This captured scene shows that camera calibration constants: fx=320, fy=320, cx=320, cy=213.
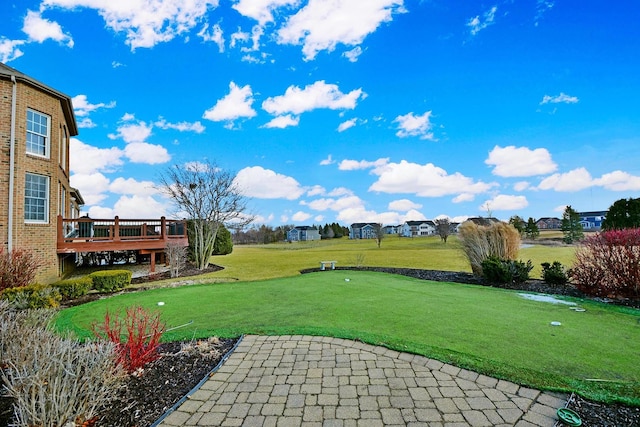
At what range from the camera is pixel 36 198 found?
40.0ft

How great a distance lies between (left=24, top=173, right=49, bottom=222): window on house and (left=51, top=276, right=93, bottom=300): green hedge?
454 centimetres

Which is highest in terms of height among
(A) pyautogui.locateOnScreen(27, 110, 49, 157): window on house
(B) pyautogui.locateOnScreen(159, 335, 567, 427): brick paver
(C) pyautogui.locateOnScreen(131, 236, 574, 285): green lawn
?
(A) pyautogui.locateOnScreen(27, 110, 49, 157): window on house

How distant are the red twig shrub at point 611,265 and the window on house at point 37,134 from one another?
18.8m

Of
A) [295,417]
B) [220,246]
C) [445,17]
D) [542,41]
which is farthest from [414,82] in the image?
[220,246]

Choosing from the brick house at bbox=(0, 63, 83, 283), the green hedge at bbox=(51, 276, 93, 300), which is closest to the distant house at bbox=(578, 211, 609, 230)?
the green hedge at bbox=(51, 276, 93, 300)

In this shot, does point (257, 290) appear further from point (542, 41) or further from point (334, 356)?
point (542, 41)

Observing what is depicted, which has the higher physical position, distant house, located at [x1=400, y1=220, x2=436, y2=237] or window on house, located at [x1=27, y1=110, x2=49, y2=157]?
window on house, located at [x1=27, y1=110, x2=49, y2=157]

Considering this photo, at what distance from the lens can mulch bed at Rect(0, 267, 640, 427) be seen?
2.88 metres

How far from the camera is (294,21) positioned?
35.2 feet

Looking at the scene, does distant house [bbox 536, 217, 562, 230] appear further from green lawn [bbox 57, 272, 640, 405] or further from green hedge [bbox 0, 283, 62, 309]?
green hedge [bbox 0, 283, 62, 309]

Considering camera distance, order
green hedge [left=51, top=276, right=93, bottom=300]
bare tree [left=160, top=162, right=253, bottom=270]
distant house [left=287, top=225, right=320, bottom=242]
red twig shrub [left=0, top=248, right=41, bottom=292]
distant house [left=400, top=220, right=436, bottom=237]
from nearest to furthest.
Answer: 1. red twig shrub [left=0, top=248, right=41, bottom=292]
2. green hedge [left=51, top=276, right=93, bottom=300]
3. bare tree [left=160, top=162, right=253, bottom=270]
4. distant house [left=287, top=225, right=320, bottom=242]
5. distant house [left=400, top=220, right=436, bottom=237]

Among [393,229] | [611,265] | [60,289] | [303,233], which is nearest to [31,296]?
[60,289]

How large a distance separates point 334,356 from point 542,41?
36.7 ft

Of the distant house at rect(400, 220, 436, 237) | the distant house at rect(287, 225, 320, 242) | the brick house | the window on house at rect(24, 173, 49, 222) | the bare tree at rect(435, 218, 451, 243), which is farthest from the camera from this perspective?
the distant house at rect(400, 220, 436, 237)
